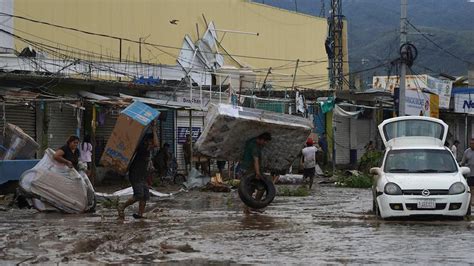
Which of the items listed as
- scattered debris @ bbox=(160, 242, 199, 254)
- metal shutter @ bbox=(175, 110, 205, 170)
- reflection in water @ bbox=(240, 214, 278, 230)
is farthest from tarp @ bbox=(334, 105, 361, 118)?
scattered debris @ bbox=(160, 242, 199, 254)

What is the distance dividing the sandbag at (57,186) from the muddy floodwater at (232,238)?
376mm

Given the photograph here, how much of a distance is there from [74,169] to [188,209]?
319 cm

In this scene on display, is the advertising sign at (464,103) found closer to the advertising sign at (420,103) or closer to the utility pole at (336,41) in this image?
the advertising sign at (420,103)

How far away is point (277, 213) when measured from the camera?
53.8 ft

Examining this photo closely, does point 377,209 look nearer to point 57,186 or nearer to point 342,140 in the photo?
point 57,186

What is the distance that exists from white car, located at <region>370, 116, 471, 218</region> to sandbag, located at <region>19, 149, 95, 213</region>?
5911 mm

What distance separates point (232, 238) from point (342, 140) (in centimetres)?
3040

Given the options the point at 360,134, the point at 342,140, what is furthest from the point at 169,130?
the point at 360,134

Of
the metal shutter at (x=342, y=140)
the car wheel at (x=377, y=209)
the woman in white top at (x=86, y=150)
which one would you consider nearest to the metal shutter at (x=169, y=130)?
the woman in white top at (x=86, y=150)

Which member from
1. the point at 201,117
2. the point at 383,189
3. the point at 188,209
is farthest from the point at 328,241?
the point at 201,117

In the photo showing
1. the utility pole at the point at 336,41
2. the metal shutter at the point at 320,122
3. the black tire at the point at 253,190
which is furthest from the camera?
the utility pole at the point at 336,41

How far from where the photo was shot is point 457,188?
46.3ft

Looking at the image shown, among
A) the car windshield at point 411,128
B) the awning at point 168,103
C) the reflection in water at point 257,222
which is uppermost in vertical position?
the awning at point 168,103

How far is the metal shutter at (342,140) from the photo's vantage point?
135 feet
